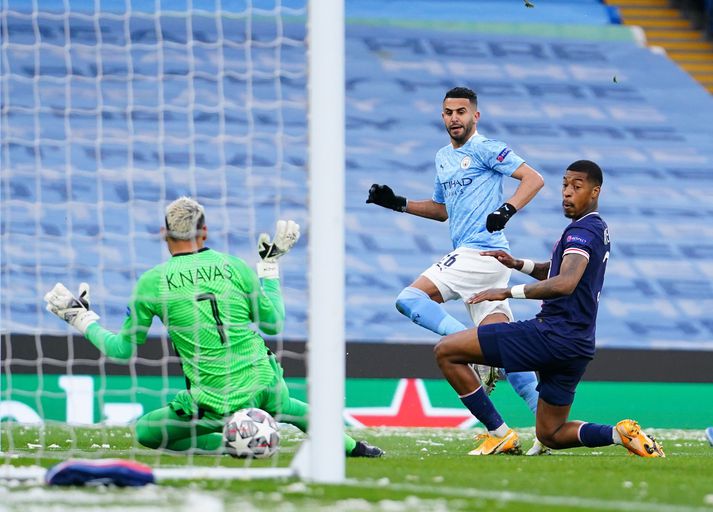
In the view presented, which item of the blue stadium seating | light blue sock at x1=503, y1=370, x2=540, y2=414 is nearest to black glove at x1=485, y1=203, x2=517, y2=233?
light blue sock at x1=503, y1=370, x2=540, y2=414

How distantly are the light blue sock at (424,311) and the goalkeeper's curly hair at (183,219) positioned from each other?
1696 mm

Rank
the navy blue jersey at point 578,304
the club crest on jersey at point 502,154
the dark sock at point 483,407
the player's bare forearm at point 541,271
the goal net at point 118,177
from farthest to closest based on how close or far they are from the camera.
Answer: the goal net at point 118,177
the club crest on jersey at point 502,154
the player's bare forearm at point 541,271
the dark sock at point 483,407
the navy blue jersey at point 578,304

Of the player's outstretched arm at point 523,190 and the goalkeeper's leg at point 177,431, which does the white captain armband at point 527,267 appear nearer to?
the player's outstretched arm at point 523,190

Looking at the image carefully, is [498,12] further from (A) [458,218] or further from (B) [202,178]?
(A) [458,218]

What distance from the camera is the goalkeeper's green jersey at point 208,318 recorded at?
6.06 meters

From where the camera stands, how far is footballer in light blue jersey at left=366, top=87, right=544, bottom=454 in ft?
24.3

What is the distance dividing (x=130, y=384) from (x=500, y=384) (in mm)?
3212

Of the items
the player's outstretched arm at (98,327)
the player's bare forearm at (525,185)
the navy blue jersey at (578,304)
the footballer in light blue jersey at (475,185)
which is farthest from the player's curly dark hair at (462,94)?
the player's outstretched arm at (98,327)

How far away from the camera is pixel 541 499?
14.3 feet

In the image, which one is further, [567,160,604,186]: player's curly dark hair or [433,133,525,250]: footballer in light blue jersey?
[433,133,525,250]: footballer in light blue jersey

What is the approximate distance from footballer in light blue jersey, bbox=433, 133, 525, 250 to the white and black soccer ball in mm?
2132

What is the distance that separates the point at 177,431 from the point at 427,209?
Answer: 2415 mm

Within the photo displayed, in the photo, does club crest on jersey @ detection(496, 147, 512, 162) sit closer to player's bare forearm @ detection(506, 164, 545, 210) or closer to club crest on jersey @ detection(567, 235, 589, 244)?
player's bare forearm @ detection(506, 164, 545, 210)

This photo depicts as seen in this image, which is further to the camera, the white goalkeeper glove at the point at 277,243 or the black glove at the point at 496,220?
the black glove at the point at 496,220
